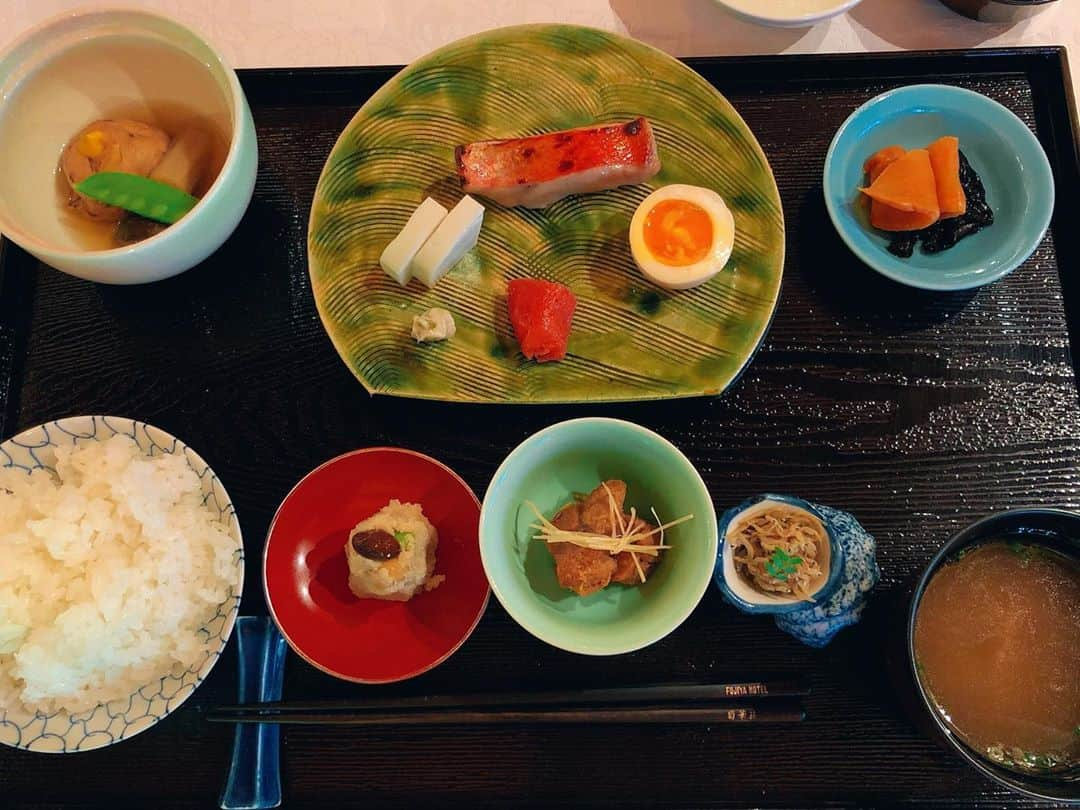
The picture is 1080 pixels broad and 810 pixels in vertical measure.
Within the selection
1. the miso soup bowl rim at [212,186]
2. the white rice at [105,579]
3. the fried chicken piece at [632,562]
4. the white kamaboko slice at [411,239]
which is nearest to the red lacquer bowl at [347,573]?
the white rice at [105,579]

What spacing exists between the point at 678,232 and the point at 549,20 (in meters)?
0.72

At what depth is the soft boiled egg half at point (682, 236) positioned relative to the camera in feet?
5.80

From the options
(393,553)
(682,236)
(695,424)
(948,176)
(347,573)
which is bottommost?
(347,573)

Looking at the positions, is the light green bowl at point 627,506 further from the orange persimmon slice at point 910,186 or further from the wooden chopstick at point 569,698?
the orange persimmon slice at point 910,186

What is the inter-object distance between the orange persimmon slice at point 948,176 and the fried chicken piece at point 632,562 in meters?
0.96

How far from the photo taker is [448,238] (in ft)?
5.82

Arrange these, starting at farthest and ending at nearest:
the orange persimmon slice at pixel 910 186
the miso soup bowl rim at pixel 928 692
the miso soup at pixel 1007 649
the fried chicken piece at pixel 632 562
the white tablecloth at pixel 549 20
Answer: the white tablecloth at pixel 549 20 → the orange persimmon slice at pixel 910 186 → the fried chicken piece at pixel 632 562 → the miso soup at pixel 1007 649 → the miso soup bowl rim at pixel 928 692

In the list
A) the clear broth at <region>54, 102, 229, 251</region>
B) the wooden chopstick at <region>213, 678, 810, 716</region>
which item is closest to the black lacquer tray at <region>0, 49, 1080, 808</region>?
the wooden chopstick at <region>213, 678, 810, 716</region>

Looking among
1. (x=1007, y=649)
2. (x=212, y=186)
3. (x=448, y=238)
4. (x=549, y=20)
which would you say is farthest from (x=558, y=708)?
(x=549, y=20)

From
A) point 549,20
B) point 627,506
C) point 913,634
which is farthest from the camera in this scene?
point 549,20

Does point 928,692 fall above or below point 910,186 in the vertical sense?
below

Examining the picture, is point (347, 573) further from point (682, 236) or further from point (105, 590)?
point (682, 236)

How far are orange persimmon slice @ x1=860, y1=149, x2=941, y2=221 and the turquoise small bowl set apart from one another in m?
0.09

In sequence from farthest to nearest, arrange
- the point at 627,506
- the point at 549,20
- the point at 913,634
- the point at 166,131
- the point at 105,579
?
the point at 549,20 < the point at 166,131 < the point at 627,506 < the point at 105,579 < the point at 913,634
